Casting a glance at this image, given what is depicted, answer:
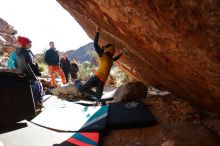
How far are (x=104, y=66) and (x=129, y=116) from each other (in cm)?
194

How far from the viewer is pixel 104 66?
694 centimetres

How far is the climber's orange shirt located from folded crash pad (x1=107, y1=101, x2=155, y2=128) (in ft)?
3.48

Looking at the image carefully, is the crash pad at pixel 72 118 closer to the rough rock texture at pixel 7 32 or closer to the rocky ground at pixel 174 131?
the rocky ground at pixel 174 131

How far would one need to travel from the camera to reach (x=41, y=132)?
5.05 m

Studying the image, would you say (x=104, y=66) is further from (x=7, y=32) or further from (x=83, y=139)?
(x=7, y=32)

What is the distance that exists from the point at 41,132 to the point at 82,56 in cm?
5881

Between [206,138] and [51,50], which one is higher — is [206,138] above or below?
below

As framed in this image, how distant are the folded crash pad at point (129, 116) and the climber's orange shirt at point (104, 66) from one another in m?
1.06

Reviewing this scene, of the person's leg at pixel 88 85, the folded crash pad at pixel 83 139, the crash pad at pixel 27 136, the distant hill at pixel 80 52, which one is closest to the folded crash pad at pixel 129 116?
the folded crash pad at pixel 83 139

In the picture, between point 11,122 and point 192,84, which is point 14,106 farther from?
point 192,84

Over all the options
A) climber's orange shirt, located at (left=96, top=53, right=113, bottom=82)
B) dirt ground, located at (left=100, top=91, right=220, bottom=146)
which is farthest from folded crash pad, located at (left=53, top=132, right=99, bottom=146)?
climber's orange shirt, located at (left=96, top=53, right=113, bottom=82)

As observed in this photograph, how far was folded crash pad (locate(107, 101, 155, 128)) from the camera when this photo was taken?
508 centimetres

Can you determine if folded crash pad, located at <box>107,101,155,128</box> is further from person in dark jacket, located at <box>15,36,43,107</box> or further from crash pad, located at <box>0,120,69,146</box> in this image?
person in dark jacket, located at <box>15,36,43,107</box>

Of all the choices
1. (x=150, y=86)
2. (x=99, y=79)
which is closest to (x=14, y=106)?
(x=99, y=79)
